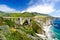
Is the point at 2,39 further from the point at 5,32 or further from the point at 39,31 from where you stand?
the point at 39,31

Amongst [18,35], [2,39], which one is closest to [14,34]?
[18,35]

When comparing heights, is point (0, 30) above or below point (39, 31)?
above

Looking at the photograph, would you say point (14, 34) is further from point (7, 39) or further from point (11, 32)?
point (7, 39)

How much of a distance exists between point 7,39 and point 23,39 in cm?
158

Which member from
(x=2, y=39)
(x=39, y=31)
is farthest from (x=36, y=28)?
(x=2, y=39)

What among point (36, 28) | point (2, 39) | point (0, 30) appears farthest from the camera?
point (36, 28)

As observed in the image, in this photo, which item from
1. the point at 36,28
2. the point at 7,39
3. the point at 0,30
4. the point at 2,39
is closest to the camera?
the point at 2,39

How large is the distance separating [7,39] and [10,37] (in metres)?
0.66

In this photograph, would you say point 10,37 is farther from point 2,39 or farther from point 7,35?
point 2,39

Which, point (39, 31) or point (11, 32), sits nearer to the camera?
point (11, 32)

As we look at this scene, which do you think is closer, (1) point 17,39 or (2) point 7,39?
(2) point 7,39

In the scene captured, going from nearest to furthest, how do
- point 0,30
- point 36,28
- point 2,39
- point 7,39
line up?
point 2,39, point 7,39, point 0,30, point 36,28

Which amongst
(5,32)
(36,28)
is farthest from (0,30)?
(36,28)

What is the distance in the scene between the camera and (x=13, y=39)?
501 inches
